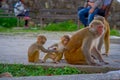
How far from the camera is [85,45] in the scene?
5852 millimetres

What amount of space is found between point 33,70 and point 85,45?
81 centimetres

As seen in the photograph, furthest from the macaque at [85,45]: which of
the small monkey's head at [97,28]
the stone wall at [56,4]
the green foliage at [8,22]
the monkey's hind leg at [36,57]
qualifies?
the stone wall at [56,4]

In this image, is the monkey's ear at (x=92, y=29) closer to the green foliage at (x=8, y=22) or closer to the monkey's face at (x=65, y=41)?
the monkey's face at (x=65, y=41)

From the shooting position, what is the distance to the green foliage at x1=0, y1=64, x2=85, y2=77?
18.6 ft

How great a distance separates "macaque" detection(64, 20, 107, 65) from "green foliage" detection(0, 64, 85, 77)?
32cm

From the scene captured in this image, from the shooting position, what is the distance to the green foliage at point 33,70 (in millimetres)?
5669

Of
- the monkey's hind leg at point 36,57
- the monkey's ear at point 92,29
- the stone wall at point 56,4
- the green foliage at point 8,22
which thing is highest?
the monkey's ear at point 92,29

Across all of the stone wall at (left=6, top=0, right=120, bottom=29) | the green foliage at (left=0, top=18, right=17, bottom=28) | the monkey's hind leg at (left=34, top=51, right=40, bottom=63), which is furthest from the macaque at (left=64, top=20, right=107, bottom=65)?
the stone wall at (left=6, top=0, right=120, bottom=29)

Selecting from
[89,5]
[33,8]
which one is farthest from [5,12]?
[89,5]

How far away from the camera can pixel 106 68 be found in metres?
6.00

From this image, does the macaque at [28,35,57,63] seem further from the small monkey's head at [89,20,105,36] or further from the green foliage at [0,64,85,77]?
the small monkey's head at [89,20,105,36]

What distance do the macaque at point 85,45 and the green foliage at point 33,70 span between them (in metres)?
0.32

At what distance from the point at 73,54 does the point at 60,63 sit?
0.26 meters

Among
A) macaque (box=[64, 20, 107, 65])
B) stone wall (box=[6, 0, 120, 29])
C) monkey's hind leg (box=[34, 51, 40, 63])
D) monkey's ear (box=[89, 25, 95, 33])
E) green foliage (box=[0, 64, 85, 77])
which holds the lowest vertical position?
stone wall (box=[6, 0, 120, 29])
